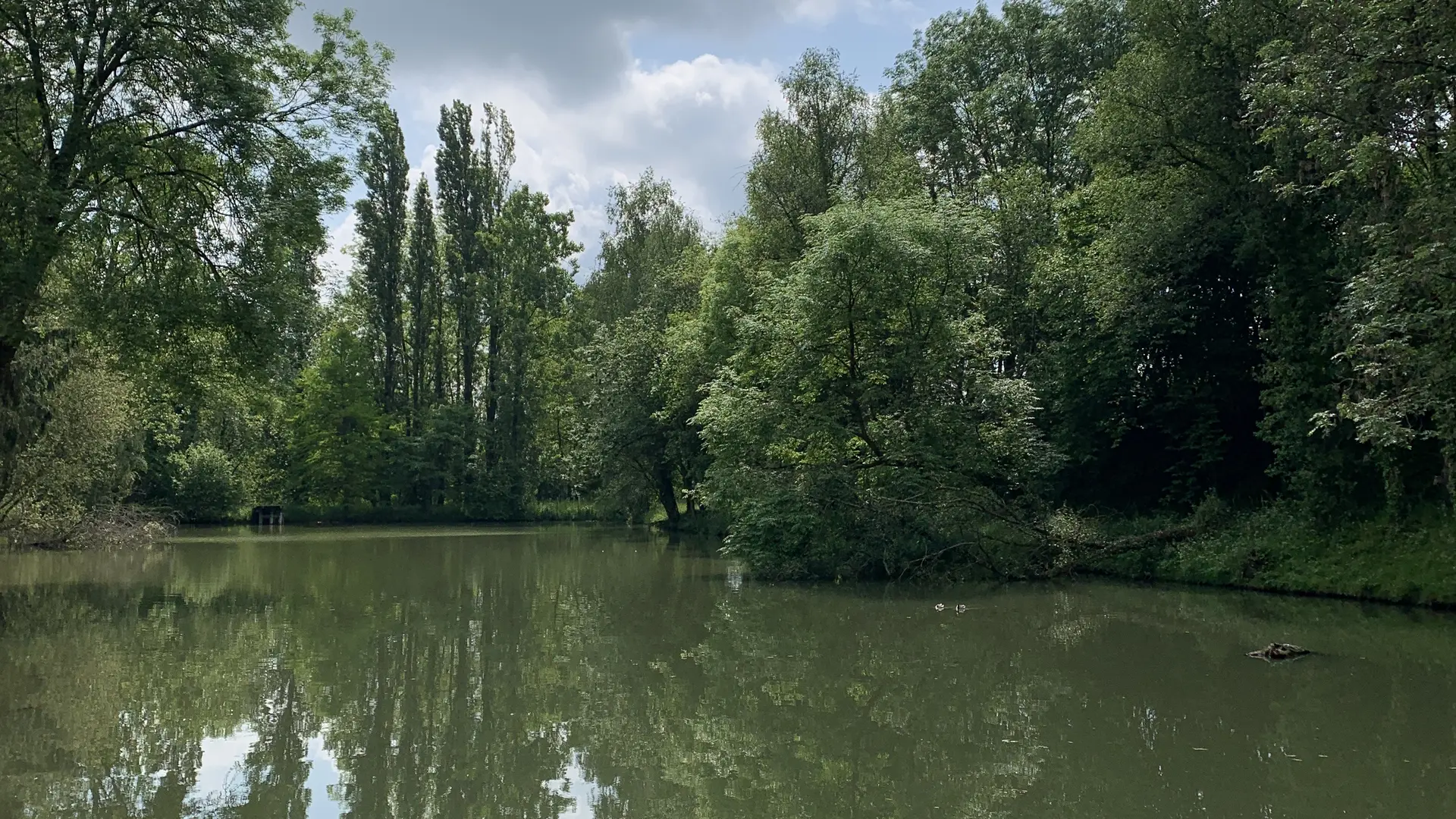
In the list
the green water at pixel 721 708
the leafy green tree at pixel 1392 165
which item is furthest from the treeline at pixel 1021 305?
the green water at pixel 721 708

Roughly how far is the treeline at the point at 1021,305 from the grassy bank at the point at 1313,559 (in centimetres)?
42

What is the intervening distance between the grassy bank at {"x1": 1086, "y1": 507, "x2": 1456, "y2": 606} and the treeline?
0.42 m

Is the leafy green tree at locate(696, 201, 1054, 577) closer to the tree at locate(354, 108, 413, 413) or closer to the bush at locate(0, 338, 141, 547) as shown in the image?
the bush at locate(0, 338, 141, 547)

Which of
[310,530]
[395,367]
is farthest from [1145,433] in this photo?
[395,367]

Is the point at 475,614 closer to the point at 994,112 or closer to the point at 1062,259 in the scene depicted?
the point at 1062,259

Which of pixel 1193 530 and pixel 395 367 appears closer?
pixel 1193 530

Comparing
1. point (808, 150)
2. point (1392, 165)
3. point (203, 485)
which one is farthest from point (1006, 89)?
point (203, 485)

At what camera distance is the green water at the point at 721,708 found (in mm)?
5977

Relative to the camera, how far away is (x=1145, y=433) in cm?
2181

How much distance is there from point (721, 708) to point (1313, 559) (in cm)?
1222

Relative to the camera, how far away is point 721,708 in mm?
8297

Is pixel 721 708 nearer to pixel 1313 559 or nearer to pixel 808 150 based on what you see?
pixel 1313 559

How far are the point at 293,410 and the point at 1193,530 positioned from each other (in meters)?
41.6

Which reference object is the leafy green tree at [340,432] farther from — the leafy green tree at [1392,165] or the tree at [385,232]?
the leafy green tree at [1392,165]
